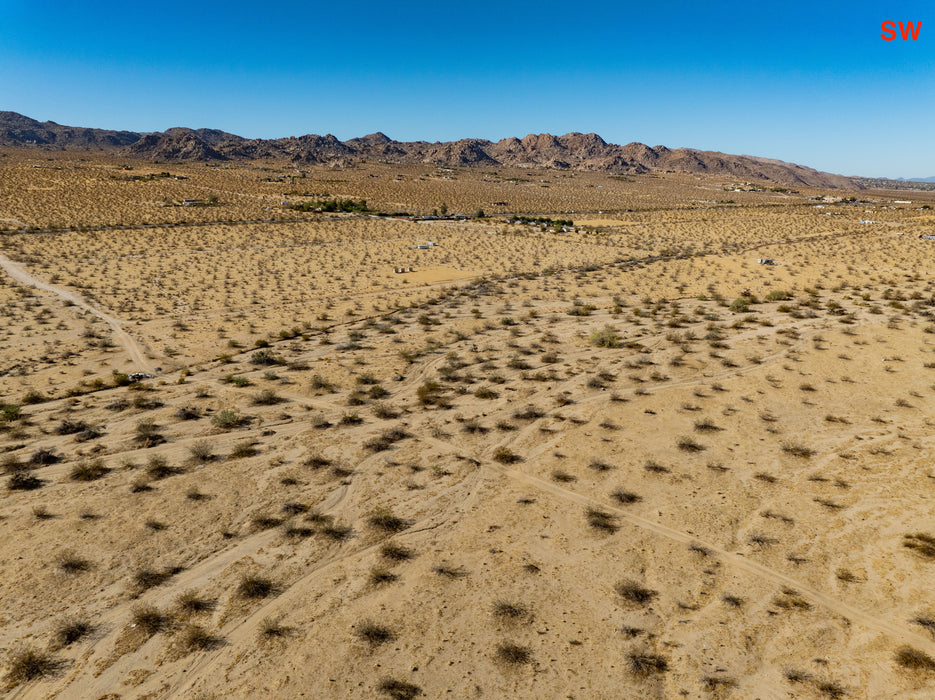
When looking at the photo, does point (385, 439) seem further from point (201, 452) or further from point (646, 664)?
point (646, 664)

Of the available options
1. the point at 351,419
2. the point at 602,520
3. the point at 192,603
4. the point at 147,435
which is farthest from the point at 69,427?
the point at 602,520

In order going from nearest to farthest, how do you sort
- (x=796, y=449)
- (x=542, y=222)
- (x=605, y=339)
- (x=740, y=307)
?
1. (x=796, y=449)
2. (x=605, y=339)
3. (x=740, y=307)
4. (x=542, y=222)

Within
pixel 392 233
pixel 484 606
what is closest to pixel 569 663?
pixel 484 606

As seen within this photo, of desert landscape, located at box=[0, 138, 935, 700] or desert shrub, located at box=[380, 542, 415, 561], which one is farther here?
desert shrub, located at box=[380, 542, 415, 561]

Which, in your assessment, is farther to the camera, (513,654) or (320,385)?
(320,385)

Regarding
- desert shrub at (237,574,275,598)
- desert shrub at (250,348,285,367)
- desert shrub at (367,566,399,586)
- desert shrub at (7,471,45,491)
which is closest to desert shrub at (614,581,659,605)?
desert shrub at (367,566,399,586)

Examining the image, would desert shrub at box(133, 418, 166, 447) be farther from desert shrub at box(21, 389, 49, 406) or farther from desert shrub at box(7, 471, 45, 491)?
desert shrub at box(21, 389, 49, 406)

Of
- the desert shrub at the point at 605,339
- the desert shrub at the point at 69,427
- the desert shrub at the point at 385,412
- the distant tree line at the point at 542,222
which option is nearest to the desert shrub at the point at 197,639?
the desert shrub at the point at 385,412
